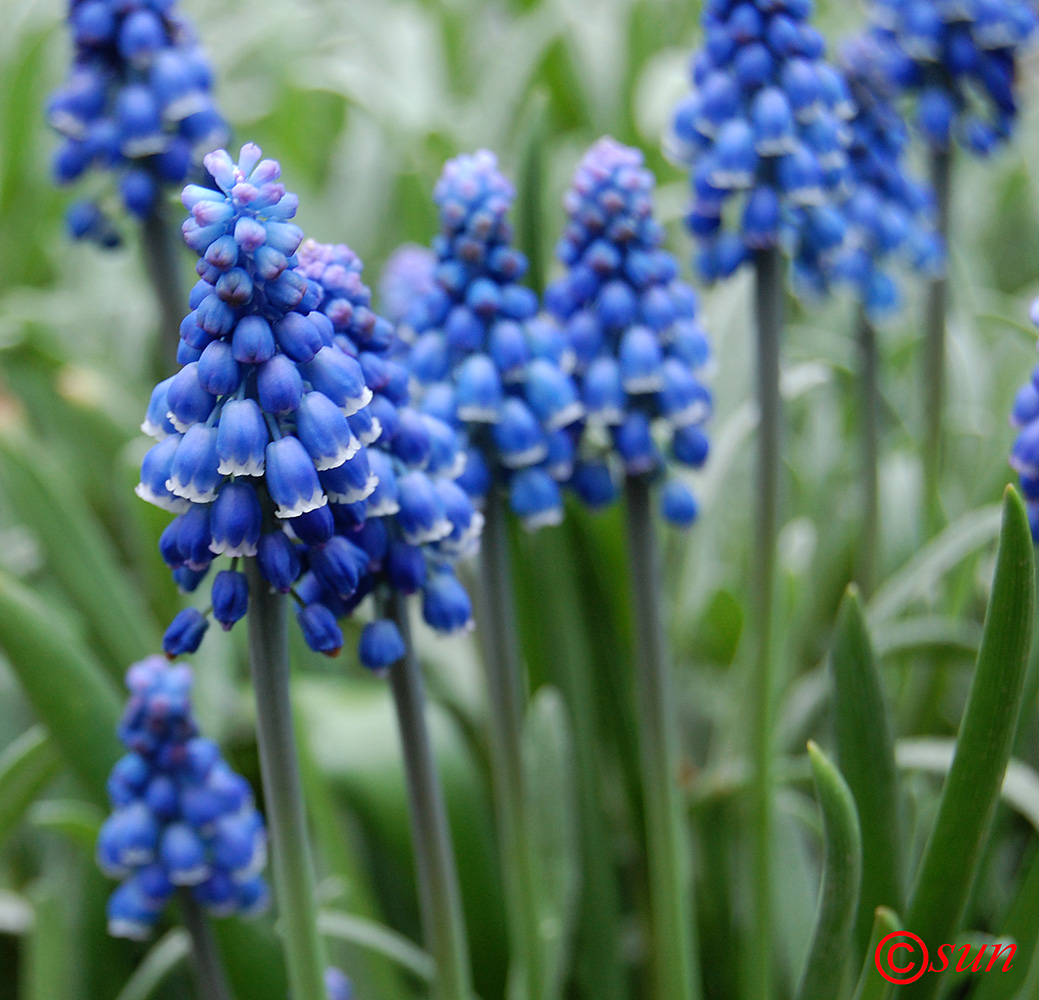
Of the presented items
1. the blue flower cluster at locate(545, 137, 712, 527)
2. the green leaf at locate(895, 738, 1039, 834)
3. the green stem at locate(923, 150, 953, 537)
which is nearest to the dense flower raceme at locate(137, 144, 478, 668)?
the blue flower cluster at locate(545, 137, 712, 527)

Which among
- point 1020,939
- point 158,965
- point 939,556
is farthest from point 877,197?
point 158,965

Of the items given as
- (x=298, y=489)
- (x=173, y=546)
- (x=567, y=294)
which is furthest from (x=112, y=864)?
(x=567, y=294)

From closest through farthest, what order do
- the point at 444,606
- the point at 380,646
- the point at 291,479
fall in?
the point at 291,479
the point at 380,646
the point at 444,606

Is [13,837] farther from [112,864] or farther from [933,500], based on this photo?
[933,500]

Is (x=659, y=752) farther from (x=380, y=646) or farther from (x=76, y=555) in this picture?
(x=76, y=555)

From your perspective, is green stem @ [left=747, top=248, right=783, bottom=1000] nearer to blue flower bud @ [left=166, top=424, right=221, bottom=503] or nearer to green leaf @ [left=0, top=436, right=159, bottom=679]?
blue flower bud @ [left=166, top=424, right=221, bottom=503]
